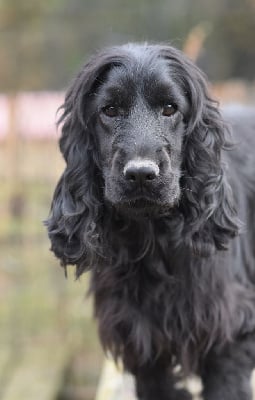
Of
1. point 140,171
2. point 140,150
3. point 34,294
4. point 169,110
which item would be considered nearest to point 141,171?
point 140,171

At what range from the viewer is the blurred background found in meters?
7.79

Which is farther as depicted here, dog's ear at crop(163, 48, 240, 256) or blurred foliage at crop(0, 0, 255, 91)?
blurred foliage at crop(0, 0, 255, 91)

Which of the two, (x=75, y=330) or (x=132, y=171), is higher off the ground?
(x=132, y=171)

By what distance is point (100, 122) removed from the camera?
2.99m

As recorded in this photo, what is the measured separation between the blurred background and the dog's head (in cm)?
458

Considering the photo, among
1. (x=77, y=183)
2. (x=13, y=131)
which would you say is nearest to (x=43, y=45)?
(x=13, y=131)

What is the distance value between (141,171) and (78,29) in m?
5.56

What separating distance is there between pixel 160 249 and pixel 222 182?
1.25 feet

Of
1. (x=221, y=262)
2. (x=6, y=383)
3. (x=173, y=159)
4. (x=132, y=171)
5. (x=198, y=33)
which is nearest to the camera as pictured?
(x=132, y=171)

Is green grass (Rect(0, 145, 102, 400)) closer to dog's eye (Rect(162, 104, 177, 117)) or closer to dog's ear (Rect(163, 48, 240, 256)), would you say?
dog's ear (Rect(163, 48, 240, 256))

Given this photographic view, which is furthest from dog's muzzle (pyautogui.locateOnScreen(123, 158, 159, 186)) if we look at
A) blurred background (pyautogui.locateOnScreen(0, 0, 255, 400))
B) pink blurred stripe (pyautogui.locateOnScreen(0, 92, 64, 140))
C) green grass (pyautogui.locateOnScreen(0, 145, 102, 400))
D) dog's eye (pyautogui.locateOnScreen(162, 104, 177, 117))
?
green grass (pyautogui.locateOnScreen(0, 145, 102, 400))

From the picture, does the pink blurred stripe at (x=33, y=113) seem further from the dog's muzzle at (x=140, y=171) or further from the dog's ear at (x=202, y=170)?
the dog's muzzle at (x=140, y=171)

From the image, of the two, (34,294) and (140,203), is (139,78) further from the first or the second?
(34,294)

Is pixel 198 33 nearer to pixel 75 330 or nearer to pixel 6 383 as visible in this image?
pixel 75 330
